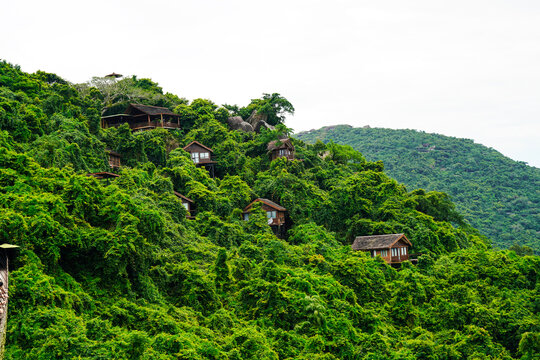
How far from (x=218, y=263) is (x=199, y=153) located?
23.6 m

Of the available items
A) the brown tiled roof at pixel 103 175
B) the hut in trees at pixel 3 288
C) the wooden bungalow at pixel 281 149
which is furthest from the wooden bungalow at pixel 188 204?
the hut in trees at pixel 3 288

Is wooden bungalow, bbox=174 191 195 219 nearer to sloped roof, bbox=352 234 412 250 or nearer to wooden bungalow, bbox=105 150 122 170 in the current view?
wooden bungalow, bbox=105 150 122 170

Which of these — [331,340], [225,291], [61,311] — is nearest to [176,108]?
[225,291]

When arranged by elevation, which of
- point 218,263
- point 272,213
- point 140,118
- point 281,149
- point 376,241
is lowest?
point 218,263

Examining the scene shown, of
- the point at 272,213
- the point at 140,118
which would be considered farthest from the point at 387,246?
the point at 140,118

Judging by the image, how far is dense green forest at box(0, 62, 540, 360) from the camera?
22877 mm

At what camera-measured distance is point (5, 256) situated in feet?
58.2

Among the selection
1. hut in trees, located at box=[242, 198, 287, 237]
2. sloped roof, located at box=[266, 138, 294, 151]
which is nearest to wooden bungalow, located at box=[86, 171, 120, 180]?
hut in trees, located at box=[242, 198, 287, 237]

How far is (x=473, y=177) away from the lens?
106375 millimetres

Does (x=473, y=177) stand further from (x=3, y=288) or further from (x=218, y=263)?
(x=3, y=288)

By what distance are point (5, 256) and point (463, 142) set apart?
118 meters

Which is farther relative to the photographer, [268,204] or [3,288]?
[268,204]

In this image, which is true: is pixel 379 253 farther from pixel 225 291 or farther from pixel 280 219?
pixel 225 291

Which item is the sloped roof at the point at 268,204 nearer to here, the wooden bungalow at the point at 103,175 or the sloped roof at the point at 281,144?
the sloped roof at the point at 281,144
